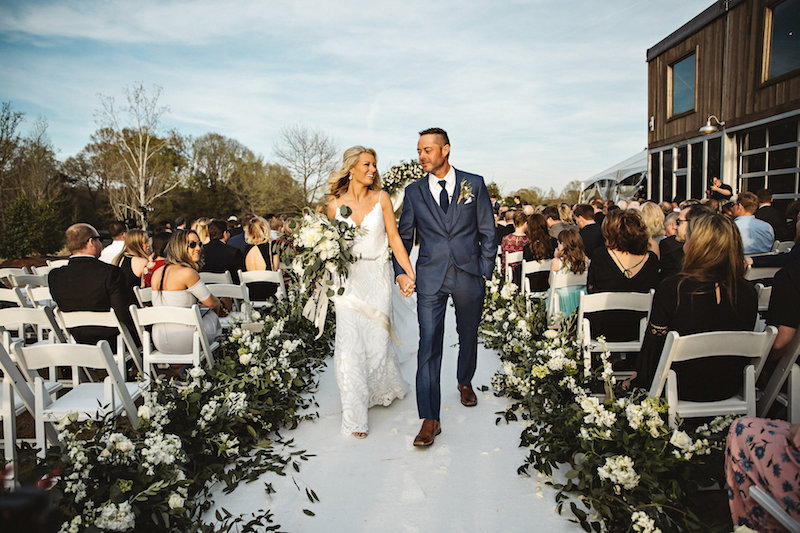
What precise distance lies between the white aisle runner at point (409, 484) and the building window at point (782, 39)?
10296 mm

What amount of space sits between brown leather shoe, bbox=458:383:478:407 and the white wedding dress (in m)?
0.74

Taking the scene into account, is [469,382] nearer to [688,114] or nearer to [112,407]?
[112,407]

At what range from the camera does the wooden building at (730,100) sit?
10141 millimetres

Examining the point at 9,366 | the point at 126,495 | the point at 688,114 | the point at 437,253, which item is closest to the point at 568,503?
the point at 437,253

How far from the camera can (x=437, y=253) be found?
388 cm

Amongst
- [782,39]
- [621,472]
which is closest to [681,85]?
[782,39]

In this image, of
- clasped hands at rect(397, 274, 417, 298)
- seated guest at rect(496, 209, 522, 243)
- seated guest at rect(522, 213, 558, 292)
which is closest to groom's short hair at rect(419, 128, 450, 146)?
clasped hands at rect(397, 274, 417, 298)

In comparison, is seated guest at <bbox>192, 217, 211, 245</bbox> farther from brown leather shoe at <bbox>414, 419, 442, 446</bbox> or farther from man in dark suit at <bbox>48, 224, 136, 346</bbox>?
brown leather shoe at <bbox>414, 419, 442, 446</bbox>

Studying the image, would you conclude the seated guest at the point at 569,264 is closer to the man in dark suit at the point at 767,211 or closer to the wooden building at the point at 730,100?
the man in dark suit at the point at 767,211

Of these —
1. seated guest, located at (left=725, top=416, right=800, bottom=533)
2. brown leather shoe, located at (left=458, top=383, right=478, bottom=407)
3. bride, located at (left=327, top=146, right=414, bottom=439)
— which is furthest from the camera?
brown leather shoe, located at (left=458, top=383, right=478, bottom=407)

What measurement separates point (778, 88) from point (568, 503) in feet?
36.2

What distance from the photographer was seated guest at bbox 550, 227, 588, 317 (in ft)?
18.0

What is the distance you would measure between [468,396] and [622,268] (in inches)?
71.2

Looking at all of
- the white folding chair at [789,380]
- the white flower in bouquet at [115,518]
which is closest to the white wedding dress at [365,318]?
the white flower in bouquet at [115,518]
